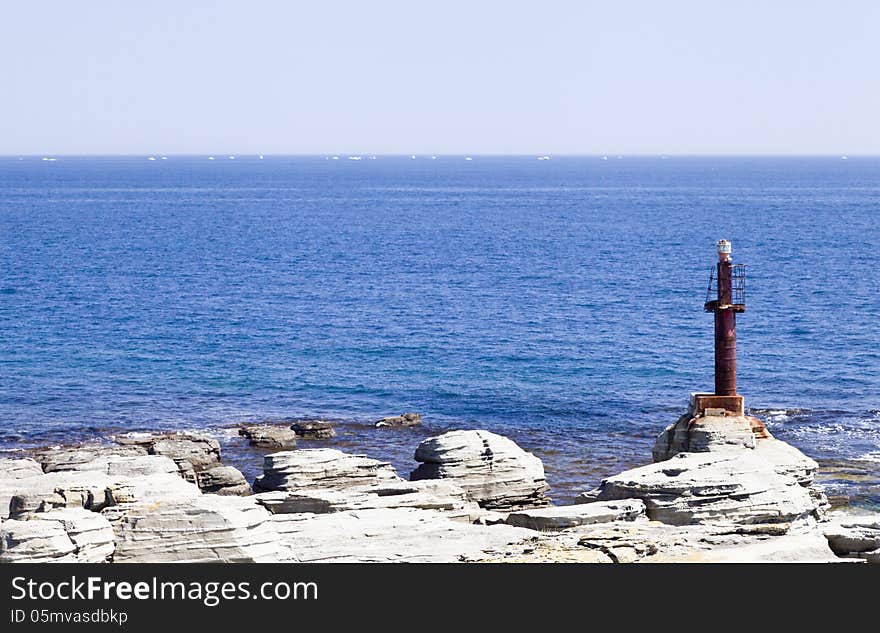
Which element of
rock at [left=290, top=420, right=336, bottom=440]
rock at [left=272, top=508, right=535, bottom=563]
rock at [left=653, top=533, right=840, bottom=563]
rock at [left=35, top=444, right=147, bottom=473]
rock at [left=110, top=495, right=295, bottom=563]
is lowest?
rock at [left=290, top=420, right=336, bottom=440]

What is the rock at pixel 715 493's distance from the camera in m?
33.3

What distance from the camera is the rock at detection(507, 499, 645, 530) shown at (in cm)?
3225

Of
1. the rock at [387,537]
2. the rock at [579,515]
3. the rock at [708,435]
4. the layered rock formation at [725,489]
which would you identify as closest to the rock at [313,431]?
the rock at [708,435]

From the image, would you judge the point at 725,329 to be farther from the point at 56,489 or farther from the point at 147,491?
the point at 56,489

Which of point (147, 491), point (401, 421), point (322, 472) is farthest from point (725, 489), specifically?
point (401, 421)

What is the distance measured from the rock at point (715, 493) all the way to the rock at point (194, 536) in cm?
1019

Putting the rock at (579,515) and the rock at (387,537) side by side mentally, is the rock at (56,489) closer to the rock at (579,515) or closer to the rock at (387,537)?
the rock at (387,537)

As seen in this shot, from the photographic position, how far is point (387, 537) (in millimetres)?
31125

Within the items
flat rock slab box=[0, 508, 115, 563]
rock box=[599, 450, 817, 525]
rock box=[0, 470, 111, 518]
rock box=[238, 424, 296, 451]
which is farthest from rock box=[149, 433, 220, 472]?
rock box=[599, 450, 817, 525]

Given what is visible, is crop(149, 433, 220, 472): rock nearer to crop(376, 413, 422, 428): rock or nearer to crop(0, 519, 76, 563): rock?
crop(376, 413, 422, 428): rock

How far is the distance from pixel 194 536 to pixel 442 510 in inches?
335

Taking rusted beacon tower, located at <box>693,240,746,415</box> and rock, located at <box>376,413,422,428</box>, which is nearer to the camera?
rusted beacon tower, located at <box>693,240,746,415</box>

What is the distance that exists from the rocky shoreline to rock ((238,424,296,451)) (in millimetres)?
6401
